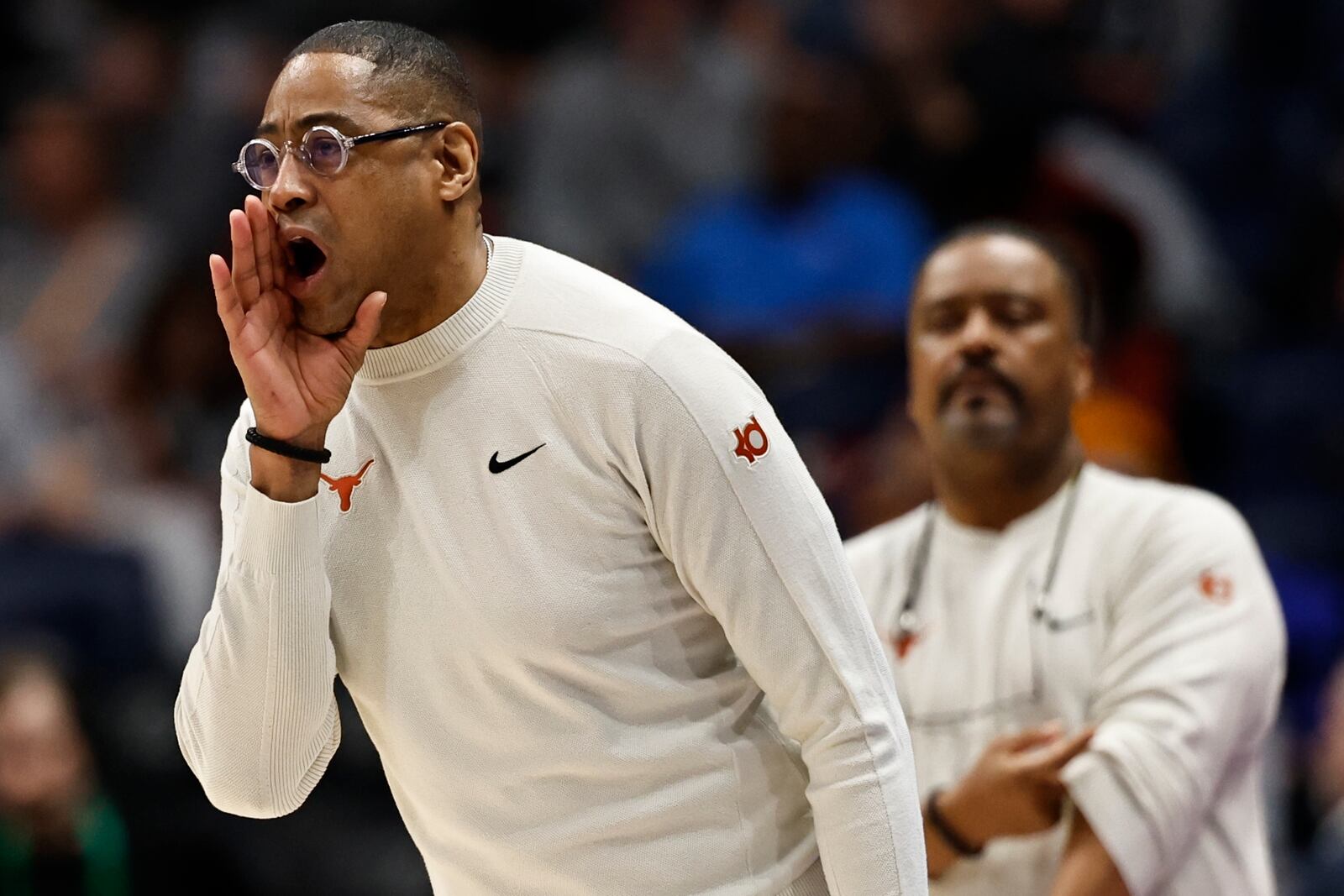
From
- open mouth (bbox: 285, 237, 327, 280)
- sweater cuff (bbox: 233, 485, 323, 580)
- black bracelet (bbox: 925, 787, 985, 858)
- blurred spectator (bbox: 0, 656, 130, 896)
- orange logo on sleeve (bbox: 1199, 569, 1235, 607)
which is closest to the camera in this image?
sweater cuff (bbox: 233, 485, 323, 580)

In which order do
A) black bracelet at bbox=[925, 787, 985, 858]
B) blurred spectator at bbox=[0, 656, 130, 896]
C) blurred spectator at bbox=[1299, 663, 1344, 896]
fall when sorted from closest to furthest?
black bracelet at bbox=[925, 787, 985, 858], blurred spectator at bbox=[1299, 663, 1344, 896], blurred spectator at bbox=[0, 656, 130, 896]

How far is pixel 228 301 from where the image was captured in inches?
107

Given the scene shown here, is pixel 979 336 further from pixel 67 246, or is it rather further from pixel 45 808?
pixel 67 246

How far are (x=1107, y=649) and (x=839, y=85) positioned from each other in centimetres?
462

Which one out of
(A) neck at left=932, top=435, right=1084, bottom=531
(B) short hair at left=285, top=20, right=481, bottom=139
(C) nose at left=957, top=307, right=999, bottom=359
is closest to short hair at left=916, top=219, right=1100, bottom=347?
(C) nose at left=957, top=307, right=999, bottom=359

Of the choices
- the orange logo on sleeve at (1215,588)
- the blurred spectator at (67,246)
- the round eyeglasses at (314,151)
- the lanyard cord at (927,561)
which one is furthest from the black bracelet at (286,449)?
the blurred spectator at (67,246)

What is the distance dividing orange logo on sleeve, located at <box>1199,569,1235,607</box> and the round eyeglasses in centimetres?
178

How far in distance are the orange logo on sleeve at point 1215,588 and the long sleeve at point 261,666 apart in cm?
173

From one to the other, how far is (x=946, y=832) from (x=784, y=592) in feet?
3.29

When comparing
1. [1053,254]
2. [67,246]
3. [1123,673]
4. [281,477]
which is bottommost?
[67,246]

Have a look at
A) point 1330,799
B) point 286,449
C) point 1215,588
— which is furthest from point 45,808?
point 1330,799

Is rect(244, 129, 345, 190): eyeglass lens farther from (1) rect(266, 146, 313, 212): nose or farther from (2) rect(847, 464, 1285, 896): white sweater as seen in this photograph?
(2) rect(847, 464, 1285, 896): white sweater

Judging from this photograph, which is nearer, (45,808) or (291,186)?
(291,186)

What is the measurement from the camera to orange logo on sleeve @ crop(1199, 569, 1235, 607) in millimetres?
3635
